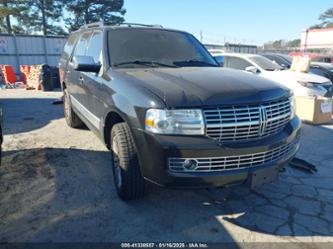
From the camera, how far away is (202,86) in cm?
304

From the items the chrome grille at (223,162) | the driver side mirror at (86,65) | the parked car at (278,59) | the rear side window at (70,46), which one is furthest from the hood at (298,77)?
the driver side mirror at (86,65)

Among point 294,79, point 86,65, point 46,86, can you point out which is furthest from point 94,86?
point 46,86

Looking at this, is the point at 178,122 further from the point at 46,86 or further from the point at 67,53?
the point at 46,86

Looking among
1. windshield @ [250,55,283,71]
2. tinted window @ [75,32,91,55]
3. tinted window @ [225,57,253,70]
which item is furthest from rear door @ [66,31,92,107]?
windshield @ [250,55,283,71]

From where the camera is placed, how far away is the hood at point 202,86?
281cm

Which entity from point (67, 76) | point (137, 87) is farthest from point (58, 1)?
point (137, 87)

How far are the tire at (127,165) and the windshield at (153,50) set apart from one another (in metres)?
1.04

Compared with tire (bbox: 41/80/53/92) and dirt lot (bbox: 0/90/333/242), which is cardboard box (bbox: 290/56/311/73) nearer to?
dirt lot (bbox: 0/90/333/242)

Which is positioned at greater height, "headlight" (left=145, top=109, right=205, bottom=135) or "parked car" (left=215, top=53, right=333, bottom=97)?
"headlight" (left=145, top=109, right=205, bottom=135)

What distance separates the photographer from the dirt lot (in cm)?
298

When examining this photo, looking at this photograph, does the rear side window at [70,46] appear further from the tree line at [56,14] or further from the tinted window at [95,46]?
the tree line at [56,14]

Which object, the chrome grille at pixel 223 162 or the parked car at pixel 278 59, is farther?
the parked car at pixel 278 59

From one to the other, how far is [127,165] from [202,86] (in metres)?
1.08

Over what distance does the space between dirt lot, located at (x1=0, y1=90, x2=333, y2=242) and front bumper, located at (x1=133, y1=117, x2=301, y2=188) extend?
0.56m
